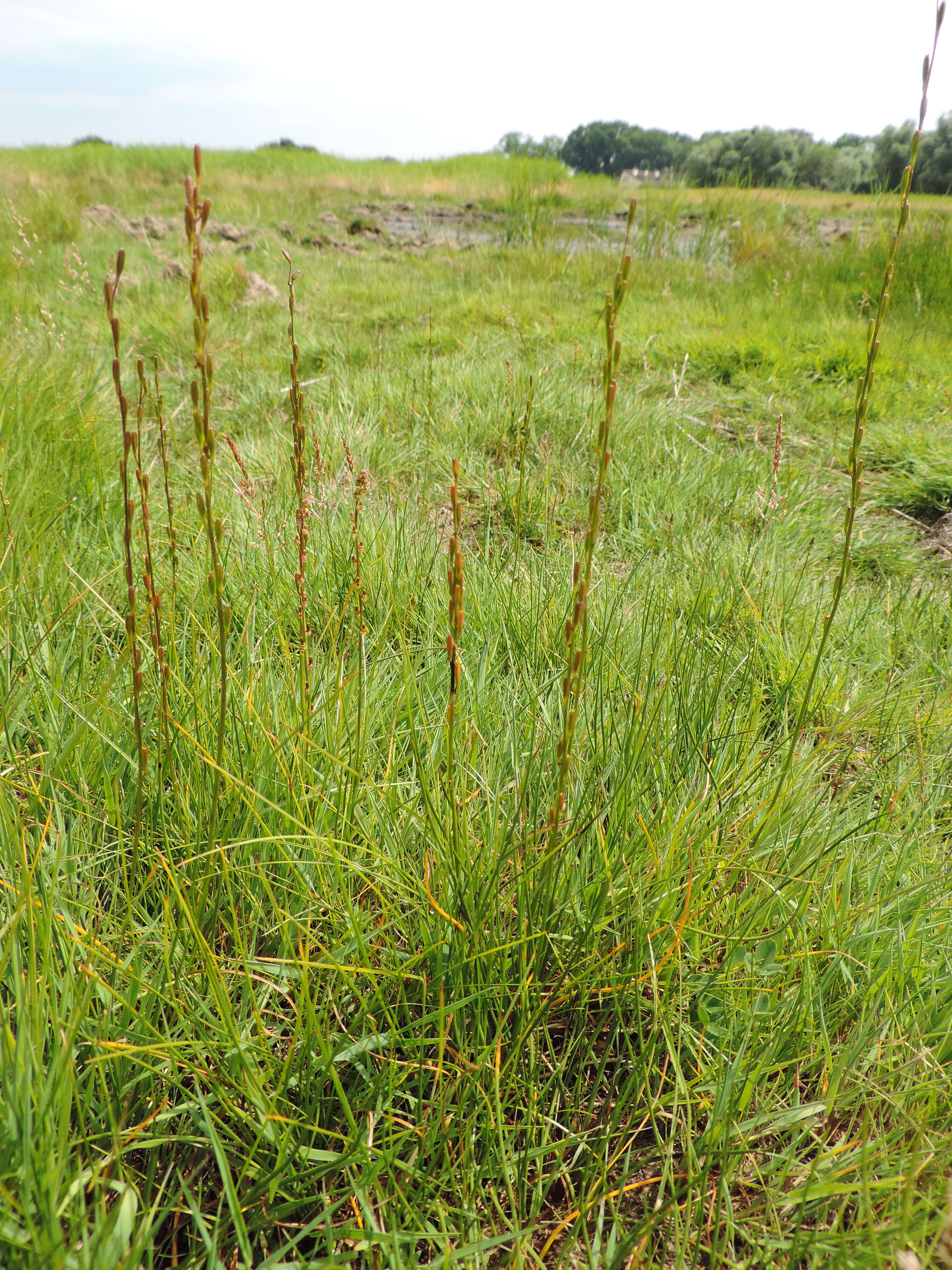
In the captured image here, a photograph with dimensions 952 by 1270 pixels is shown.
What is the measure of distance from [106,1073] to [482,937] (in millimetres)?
518

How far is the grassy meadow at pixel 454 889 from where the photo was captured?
0.85 metres

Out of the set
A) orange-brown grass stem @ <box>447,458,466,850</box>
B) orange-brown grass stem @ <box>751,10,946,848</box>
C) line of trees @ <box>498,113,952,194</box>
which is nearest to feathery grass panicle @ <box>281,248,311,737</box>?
orange-brown grass stem @ <box>447,458,466,850</box>

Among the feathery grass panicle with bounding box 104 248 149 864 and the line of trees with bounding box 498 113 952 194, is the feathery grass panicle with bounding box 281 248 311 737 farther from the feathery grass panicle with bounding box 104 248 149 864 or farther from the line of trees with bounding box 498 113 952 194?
the line of trees with bounding box 498 113 952 194

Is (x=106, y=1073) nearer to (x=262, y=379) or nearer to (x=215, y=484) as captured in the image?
(x=215, y=484)

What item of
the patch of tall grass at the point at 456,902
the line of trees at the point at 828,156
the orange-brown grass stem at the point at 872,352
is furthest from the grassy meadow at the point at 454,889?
the line of trees at the point at 828,156

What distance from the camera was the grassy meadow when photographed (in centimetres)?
85

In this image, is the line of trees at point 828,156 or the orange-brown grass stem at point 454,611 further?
the line of trees at point 828,156

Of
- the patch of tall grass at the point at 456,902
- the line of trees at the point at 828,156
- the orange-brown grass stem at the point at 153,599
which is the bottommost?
the patch of tall grass at the point at 456,902

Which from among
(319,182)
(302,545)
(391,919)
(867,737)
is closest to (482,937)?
(391,919)

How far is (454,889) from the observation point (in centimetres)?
101

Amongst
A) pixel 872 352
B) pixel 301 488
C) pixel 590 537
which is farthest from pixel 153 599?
pixel 872 352

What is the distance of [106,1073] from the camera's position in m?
0.94

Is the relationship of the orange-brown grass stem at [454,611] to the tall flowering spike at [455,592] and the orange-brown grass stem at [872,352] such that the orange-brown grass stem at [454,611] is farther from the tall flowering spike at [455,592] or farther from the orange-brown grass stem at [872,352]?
the orange-brown grass stem at [872,352]

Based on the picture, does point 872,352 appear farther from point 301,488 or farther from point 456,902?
point 456,902
